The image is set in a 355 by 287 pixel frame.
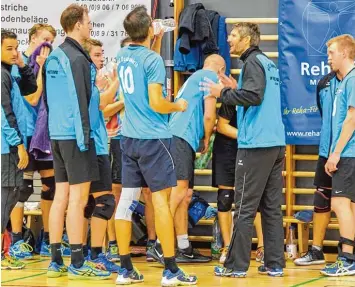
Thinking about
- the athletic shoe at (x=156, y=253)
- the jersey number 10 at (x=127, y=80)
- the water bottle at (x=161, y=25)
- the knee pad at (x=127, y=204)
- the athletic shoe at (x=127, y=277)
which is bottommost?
the athletic shoe at (x=156, y=253)

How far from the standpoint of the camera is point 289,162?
7.54 meters

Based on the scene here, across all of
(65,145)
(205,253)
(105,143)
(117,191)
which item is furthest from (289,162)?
(65,145)

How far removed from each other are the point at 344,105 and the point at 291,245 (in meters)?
1.74

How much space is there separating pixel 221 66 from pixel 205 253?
201 centimetres

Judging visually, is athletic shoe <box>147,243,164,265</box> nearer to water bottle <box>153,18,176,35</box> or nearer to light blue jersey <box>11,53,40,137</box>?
light blue jersey <box>11,53,40,137</box>

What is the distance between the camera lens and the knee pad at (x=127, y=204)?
5191 mm

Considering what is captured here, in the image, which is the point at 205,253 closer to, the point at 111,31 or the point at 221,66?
the point at 221,66

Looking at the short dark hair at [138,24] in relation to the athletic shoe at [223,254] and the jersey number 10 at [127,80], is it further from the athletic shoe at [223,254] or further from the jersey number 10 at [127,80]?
the athletic shoe at [223,254]

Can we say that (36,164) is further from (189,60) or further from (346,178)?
(346,178)

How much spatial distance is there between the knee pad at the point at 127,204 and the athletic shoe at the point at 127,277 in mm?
395

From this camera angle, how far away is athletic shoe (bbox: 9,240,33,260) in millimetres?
6871

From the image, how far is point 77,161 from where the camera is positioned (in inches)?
215

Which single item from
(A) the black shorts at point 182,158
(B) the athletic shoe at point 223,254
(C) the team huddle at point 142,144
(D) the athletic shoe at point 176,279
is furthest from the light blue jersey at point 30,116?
(D) the athletic shoe at point 176,279

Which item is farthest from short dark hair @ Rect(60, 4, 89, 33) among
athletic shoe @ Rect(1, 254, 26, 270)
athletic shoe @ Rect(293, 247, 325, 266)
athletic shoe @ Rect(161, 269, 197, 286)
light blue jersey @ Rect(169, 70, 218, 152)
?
athletic shoe @ Rect(293, 247, 325, 266)
